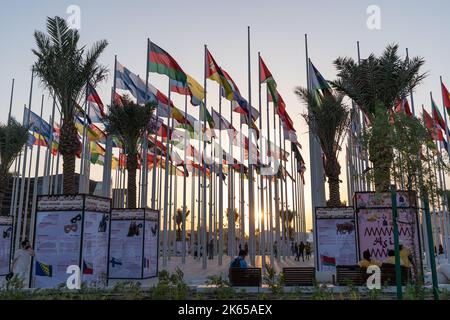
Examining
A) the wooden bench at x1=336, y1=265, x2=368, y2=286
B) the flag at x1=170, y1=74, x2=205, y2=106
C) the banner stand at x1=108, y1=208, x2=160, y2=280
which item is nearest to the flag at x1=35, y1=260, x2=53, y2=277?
the banner stand at x1=108, y1=208, x2=160, y2=280

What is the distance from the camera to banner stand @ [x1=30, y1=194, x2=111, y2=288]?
13570mm

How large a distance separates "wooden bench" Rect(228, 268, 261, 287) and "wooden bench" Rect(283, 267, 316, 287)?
81 cm

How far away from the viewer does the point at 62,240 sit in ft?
44.9

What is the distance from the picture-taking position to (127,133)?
68.8 ft

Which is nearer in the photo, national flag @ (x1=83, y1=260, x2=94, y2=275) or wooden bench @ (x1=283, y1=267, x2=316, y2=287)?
wooden bench @ (x1=283, y1=267, x2=316, y2=287)

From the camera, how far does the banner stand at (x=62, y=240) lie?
13570 mm

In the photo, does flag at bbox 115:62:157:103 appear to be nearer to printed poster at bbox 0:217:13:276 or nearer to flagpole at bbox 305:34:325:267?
flagpole at bbox 305:34:325:267

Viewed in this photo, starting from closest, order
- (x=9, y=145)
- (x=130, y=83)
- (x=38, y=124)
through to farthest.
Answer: (x=9, y=145) → (x=130, y=83) → (x=38, y=124)

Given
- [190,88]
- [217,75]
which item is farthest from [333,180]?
[190,88]

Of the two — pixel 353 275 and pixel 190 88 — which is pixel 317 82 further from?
pixel 353 275

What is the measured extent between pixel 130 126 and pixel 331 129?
9.48m

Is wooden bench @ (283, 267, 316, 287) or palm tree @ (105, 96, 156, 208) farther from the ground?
palm tree @ (105, 96, 156, 208)
